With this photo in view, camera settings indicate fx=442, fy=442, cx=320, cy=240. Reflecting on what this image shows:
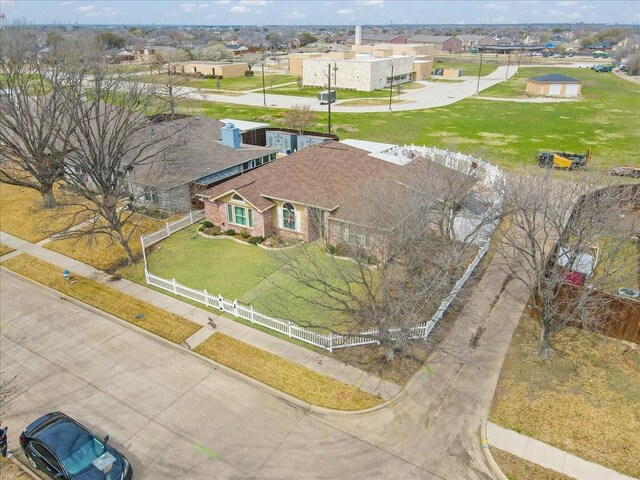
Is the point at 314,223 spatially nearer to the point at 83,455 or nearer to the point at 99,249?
the point at 99,249

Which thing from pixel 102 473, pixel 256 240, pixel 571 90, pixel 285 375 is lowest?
pixel 285 375

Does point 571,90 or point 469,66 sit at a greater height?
point 469,66

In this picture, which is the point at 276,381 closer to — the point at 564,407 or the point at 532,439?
the point at 532,439

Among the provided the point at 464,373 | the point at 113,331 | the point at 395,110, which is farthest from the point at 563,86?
the point at 113,331

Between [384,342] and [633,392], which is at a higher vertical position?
[384,342]

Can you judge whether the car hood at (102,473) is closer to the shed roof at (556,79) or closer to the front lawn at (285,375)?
the front lawn at (285,375)

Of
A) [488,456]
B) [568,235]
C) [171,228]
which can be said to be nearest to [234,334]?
[488,456]
